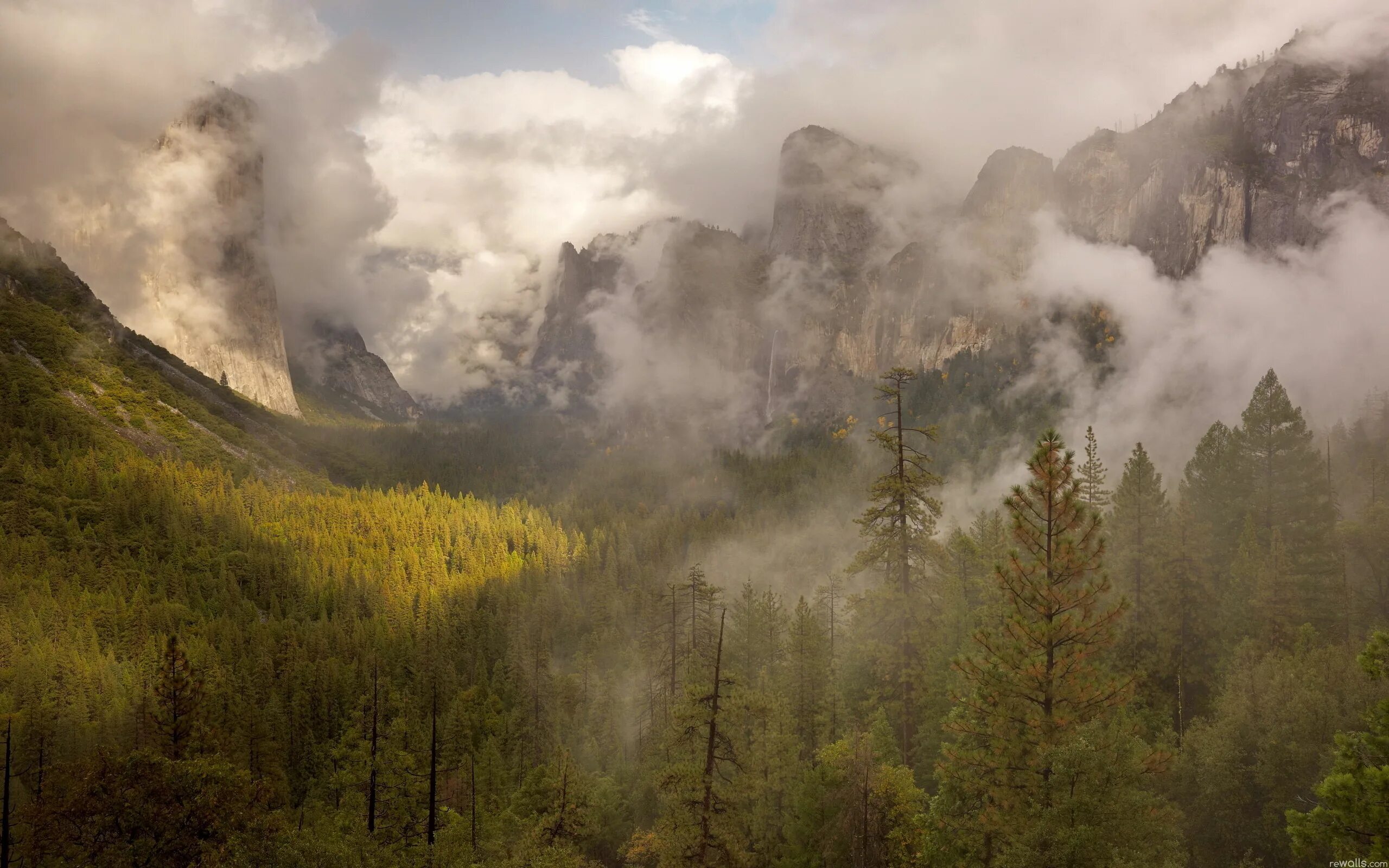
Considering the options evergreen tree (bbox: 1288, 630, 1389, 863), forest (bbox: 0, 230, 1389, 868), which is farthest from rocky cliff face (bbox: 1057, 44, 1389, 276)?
evergreen tree (bbox: 1288, 630, 1389, 863)


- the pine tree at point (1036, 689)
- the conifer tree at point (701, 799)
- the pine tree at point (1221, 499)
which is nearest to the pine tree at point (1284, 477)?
the pine tree at point (1221, 499)

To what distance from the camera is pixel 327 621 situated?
296ft

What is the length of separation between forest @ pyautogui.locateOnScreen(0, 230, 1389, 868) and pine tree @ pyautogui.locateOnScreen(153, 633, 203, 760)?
0.68ft

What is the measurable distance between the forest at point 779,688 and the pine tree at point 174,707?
208 mm

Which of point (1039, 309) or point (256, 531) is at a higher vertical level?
point (1039, 309)

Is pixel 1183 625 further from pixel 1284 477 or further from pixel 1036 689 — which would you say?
pixel 1036 689

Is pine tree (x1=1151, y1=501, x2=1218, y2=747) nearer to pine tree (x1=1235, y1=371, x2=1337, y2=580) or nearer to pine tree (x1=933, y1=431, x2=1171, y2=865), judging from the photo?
pine tree (x1=1235, y1=371, x2=1337, y2=580)

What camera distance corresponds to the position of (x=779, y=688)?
38406mm

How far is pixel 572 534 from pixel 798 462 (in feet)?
183

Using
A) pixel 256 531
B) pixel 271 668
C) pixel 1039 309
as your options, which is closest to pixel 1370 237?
pixel 1039 309

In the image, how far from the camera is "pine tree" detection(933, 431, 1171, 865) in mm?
17250

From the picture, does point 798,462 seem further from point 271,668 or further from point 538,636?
point 271,668

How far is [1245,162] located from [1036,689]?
158282mm

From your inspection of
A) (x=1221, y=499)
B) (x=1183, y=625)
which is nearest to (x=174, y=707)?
(x=1183, y=625)
